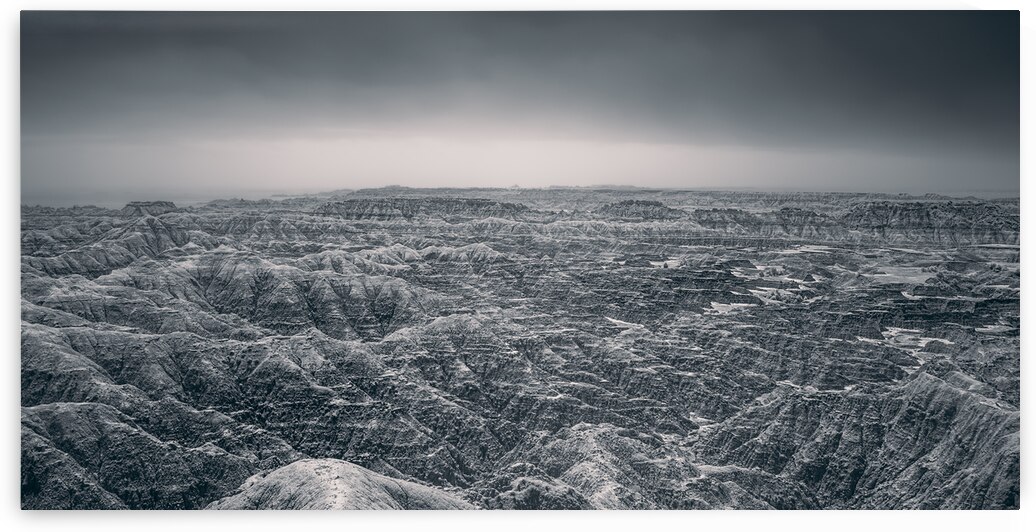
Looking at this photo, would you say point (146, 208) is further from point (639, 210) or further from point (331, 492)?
point (639, 210)

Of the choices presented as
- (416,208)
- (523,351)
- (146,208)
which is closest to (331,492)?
(523,351)

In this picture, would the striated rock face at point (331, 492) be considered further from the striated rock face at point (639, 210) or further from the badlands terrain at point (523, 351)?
the striated rock face at point (639, 210)

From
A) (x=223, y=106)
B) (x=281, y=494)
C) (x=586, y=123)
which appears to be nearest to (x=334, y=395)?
(x=281, y=494)

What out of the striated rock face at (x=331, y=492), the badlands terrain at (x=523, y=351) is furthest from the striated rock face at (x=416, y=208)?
the striated rock face at (x=331, y=492)

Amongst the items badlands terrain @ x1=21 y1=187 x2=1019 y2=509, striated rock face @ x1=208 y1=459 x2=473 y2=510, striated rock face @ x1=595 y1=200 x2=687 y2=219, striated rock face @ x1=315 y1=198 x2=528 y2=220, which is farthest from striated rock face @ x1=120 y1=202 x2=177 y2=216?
striated rock face @ x1=595 y1=200 x2=687 y2=219

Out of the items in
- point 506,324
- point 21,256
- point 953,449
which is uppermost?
point 21,256

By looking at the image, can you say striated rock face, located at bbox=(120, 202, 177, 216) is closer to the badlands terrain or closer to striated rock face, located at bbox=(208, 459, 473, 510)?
the badlands terrain

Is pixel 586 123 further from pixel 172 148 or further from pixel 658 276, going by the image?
pixel 172 148
